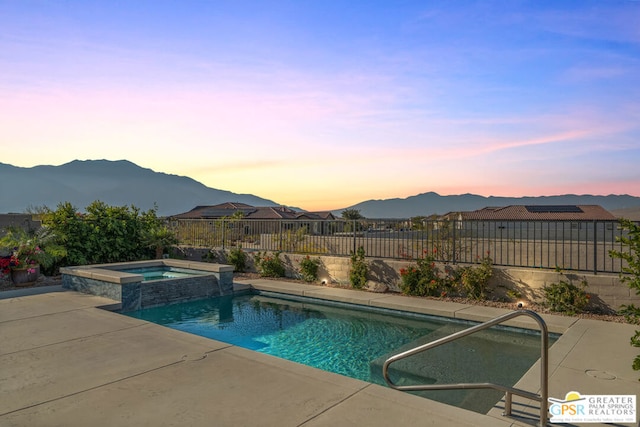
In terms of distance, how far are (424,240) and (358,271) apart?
1.93m

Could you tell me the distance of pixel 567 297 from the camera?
291 inches

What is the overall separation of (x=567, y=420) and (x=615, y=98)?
10530 mm

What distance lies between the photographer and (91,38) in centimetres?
1001

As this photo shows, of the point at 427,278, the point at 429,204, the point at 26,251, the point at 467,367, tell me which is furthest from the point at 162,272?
the point at 429,204

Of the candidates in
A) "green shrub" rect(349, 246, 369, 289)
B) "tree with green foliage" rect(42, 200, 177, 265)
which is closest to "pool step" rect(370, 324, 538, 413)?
"green shrub" rect(349, 246, 369, 289)

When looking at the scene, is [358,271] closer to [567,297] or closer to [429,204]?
[567,297]

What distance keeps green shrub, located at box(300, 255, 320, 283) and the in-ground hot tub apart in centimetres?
205

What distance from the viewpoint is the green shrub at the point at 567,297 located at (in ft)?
24.0

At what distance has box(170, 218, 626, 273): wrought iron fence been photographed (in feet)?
29.9

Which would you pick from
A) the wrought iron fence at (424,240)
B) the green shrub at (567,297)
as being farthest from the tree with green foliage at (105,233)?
the green shrub at (567,297)

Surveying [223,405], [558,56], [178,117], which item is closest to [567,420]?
[223,405]

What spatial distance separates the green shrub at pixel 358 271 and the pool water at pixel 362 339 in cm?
133

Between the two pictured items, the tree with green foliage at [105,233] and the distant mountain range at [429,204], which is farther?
the distant mountain range at [429,204]

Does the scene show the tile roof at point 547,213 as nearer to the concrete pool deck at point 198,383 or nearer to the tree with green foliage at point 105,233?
A: the tree with green foliage at point 105,233
